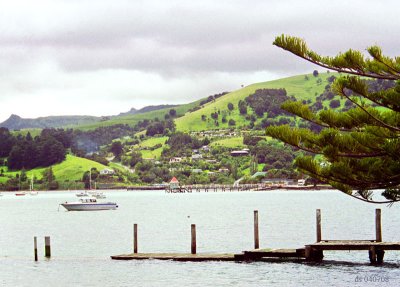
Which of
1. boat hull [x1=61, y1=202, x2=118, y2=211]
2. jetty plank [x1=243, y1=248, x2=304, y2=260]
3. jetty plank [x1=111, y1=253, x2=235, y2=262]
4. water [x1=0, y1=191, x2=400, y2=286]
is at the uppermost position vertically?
boat hull [x1=61, y1=202, x2=118, y2=211]

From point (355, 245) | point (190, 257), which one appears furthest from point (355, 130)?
point (190, 257)

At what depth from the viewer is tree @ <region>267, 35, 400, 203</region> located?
96.5 feet

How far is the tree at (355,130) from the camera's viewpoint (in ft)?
96.5

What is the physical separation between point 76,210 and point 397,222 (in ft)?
237

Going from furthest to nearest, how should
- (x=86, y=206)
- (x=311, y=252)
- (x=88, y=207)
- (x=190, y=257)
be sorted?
1. (x=88, y=207)
2. (x=86, y=206)
3. (x=190, y=257)
4. (x=311, y=252)

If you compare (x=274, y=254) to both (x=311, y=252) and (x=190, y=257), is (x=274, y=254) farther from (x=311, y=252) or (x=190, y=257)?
(x=190, y=257)

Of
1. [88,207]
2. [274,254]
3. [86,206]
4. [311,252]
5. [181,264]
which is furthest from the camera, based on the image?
[88,207]

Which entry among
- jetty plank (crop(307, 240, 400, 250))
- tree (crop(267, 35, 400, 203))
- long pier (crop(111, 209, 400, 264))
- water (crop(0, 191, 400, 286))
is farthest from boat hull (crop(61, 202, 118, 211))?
tree (crop(267, 35, 400, 203))

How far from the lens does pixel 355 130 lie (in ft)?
108

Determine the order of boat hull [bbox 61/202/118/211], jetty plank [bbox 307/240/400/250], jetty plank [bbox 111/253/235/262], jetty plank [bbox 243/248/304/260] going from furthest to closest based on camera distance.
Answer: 1. boat hull [bbox 61/202/118/211]
2. jetty plank [bbox 111/253/235/262]
3. jetty plank [bbox 243/248/304/260]
4. jetty plank [bbox 307/240/400/250]

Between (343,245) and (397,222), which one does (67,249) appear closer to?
(343,245)

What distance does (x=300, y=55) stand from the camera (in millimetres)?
29844

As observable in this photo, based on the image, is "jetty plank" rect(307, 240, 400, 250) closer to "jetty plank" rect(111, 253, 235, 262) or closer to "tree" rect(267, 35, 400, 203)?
"jetty plank" rect(111, 253, 235, 262)

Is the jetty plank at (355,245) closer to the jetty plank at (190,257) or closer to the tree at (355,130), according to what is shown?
the jetty plank at (190,257)
